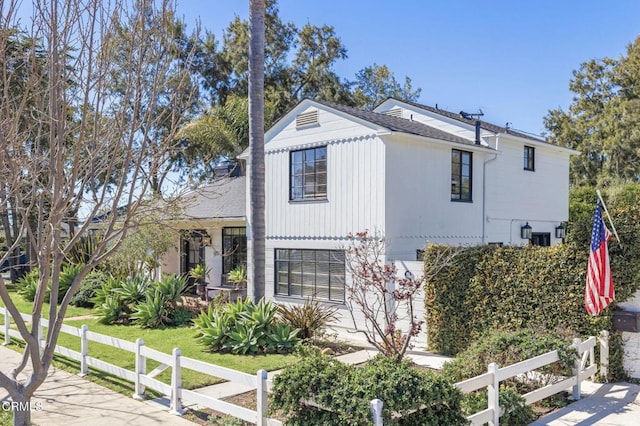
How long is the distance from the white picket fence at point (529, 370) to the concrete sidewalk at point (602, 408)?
24 centimetres

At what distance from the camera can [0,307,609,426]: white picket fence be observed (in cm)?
629

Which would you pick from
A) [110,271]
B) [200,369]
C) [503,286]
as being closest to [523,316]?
[503,286]

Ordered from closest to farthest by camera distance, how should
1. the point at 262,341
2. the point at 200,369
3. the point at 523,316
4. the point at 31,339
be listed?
the point at 31,339, the point at 200,369, the point at 523,316, the point at 262,341

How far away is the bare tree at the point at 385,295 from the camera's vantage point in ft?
28.2

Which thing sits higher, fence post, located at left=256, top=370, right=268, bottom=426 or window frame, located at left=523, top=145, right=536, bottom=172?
window frame, located at left=523, top=145, right=536, bottom=172

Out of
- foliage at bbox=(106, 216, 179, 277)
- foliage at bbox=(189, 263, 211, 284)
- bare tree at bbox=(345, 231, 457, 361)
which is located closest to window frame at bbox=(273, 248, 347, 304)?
bare tree at bbox=(345, 231, 457, 361)

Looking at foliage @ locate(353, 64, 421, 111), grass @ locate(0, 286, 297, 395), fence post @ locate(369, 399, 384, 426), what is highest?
foliage @ locate(353, 64, 421, 111)

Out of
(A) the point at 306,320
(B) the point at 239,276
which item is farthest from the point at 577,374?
(B) the point at 239,276

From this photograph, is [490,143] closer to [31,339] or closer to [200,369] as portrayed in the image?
[200,369]

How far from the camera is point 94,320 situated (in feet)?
48.1

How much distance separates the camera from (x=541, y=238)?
60.5ft

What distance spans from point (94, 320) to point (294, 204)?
640 centimetres

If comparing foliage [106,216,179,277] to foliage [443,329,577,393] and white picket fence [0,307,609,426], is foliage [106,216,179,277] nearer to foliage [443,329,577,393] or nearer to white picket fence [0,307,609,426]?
white picket fence [0,307,609,426]

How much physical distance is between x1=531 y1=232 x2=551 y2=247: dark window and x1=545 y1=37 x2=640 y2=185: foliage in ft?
45.7
